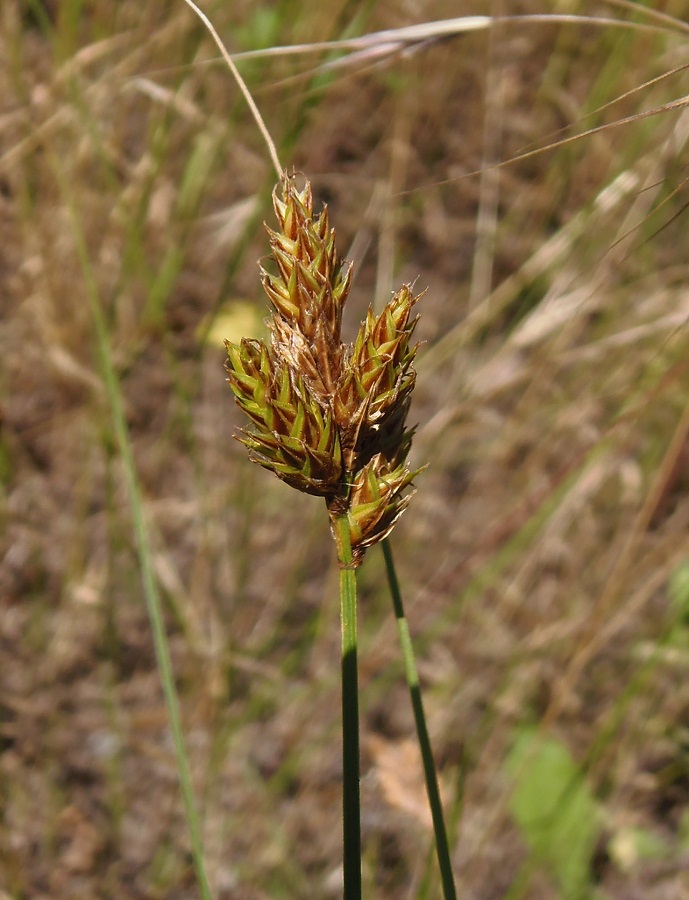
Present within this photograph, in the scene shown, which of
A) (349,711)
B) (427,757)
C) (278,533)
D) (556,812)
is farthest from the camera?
(278,533)

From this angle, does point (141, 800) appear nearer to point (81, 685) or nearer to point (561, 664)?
point (81, 685)

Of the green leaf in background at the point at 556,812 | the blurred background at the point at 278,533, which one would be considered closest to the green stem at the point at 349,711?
the blurred background at the point at 278,533

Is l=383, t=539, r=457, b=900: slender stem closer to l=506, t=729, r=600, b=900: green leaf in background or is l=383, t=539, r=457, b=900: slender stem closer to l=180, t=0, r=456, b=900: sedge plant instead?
l=180, t=0, r=456, b=900: sedge plant

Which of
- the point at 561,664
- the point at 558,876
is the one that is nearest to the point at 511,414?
the point at 561,664

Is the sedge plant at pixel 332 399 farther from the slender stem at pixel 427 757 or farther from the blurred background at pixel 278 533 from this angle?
the blurred background at pixel 278 533

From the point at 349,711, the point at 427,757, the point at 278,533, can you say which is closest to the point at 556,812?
the point at 278,533

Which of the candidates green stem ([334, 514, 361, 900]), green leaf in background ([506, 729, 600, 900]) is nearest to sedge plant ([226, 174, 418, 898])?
green stem ([334, 514, 361, 900])

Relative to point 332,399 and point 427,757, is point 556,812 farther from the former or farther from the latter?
point 332,399
